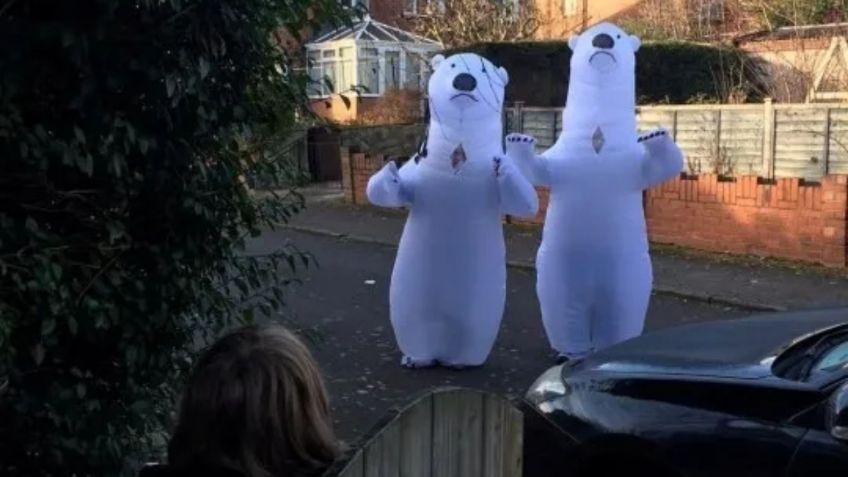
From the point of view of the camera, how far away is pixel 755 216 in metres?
12.6

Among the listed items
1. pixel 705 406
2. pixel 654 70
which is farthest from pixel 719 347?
pixel 654 70

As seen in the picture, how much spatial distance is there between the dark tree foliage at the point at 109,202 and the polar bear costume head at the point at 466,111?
4.71 metres

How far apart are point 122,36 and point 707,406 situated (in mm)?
2222

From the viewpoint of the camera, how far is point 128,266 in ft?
8.96

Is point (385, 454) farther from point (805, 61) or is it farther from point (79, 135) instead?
point (805, 61)

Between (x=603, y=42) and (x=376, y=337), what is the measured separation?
3138 mm

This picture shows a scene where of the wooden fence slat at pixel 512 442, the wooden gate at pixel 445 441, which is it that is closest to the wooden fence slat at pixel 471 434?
the wooden gate at pixel 445 441

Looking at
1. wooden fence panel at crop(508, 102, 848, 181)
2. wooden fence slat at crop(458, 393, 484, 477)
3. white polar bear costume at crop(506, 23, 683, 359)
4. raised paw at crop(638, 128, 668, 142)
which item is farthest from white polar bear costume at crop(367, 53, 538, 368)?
wooden fence panel at crop(508, 102, 848, 181)

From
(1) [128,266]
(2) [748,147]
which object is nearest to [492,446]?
(1) [128,266]

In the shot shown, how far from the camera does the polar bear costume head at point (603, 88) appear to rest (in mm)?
7812

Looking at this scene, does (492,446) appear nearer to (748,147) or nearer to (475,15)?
(748,147)

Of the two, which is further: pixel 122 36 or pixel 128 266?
pixel 128 266

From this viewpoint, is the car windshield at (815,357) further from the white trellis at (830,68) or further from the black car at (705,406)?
the white trellis at (830,68)

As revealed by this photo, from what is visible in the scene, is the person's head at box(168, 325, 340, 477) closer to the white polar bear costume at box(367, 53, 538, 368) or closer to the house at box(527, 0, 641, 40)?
the white polar bear costume at box(367, 53, 538, 368)
